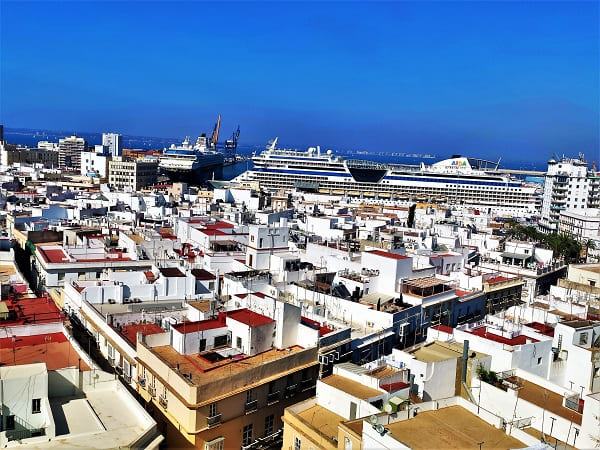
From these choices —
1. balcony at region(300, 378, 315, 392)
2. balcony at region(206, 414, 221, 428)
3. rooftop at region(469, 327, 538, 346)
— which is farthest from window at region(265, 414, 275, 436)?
rooftop at region(469, 327, 538, 346)

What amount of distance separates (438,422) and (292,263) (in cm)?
1317

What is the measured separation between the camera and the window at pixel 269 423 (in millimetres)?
13219

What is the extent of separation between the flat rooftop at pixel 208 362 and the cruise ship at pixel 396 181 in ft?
194

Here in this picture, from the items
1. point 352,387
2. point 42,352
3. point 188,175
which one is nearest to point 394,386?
point 352,387

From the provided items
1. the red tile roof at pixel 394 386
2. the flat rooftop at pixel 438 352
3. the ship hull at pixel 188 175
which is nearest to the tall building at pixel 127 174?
the ship hull at pixel 188 175

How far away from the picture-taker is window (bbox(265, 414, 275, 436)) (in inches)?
520

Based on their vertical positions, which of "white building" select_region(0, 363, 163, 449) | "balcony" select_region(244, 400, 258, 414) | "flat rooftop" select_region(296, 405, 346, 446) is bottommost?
"balcony" select_region(244, 400, 258, 414)

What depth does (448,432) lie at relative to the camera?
31.8 ft

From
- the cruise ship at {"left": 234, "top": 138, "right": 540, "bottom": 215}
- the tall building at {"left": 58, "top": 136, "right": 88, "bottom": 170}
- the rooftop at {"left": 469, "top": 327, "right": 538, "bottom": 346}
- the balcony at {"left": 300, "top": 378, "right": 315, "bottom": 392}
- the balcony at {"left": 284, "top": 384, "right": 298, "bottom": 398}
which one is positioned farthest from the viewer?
the tall building at {"left": 58, "top": 136, "right": 88, "bottom": 170}

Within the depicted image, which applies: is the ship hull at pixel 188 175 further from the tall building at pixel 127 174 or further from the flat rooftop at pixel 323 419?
the flat rooftop at pixel 323 419

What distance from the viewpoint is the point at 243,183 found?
8250 centimetres

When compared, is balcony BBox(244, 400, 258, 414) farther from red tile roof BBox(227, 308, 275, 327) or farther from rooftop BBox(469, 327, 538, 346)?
rooftop BBox(469, 327, 538, 346)

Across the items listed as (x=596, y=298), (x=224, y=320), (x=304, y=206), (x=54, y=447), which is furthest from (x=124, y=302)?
(x=304, y=206)

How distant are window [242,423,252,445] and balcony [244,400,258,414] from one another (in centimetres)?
34
